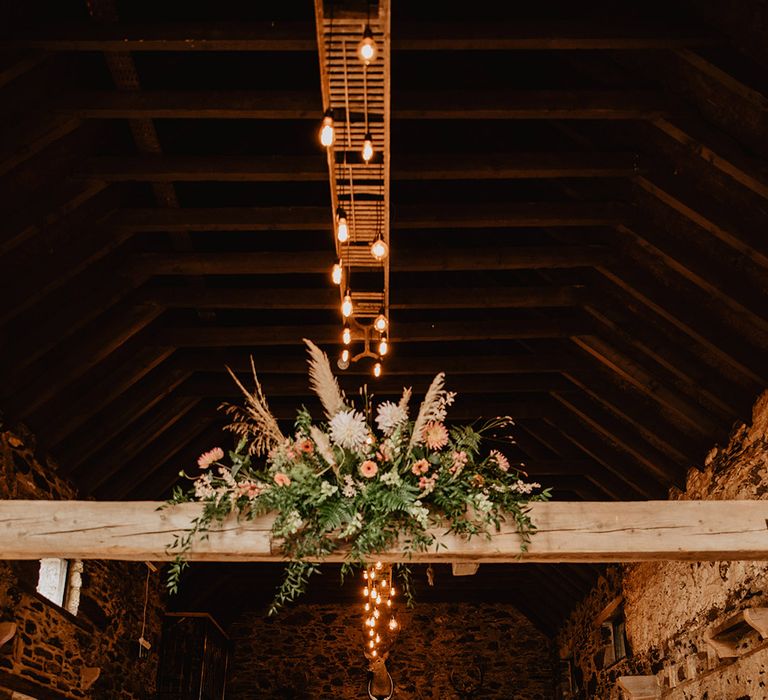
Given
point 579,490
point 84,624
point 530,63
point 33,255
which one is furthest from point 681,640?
point 33,255

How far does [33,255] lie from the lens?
5656mm

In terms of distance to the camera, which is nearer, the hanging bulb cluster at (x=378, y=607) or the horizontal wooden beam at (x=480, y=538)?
the horizontal wooden beam at (x=480, y=538)

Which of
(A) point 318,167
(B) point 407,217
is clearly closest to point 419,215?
(B) point 407,217

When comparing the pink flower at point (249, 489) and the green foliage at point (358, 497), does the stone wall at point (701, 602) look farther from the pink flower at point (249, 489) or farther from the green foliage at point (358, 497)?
the pink flower at point (249, 489)

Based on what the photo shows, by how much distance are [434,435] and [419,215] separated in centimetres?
213

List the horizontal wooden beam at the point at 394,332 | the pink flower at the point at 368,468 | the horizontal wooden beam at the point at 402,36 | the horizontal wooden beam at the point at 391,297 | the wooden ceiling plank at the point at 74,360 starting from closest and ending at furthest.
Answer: the pink flower at the point at 368,468 < the horizontal wooden beam at the point at 402,36 < the wooden ceiling plank at the point at 74,360 < the horizontal wooden beam at the point at 391,297 < the horizontal wooden beam at the point at 394,332

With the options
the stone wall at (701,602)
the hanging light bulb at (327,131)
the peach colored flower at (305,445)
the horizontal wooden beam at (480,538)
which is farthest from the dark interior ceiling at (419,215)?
the peach colored flower at (305,445)

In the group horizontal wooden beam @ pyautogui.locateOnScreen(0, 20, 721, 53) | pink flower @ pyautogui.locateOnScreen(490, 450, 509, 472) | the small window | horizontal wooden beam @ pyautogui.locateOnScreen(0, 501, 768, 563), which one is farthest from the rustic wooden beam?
the small window

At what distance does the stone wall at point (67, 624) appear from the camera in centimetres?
644

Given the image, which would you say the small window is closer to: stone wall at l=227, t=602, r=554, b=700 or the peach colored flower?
the peach colored flower

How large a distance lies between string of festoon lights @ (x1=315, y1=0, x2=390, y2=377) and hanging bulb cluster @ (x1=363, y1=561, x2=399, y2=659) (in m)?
4.70

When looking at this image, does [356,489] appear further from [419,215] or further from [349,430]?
[419,215]

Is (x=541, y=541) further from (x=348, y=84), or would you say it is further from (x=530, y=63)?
(x=530, y=63)

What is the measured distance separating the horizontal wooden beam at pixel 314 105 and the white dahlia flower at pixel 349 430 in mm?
1737
